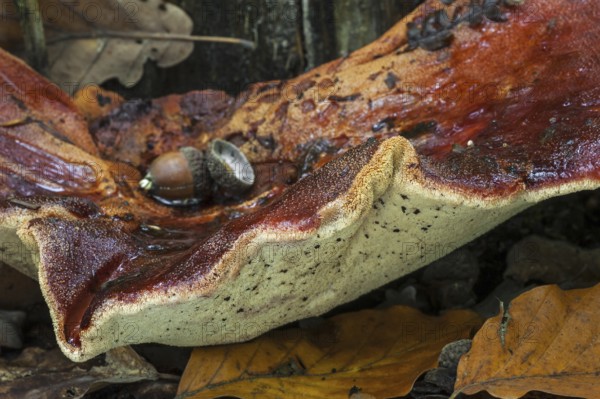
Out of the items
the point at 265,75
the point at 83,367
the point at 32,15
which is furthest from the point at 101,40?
the point at 83,367

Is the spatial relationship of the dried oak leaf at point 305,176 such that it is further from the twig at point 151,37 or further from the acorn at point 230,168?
→ the twig at point 151,37

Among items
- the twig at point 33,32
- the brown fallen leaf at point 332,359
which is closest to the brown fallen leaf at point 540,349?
the brown fallen leaf at point 332,359

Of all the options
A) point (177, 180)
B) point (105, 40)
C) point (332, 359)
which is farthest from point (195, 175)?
point (105, 40)

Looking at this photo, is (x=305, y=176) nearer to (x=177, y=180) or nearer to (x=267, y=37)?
(x=177, y=180)

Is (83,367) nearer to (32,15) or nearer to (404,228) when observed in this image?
(404,228)

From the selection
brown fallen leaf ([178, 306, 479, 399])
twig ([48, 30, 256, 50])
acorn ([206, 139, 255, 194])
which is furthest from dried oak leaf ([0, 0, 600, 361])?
twig ([48, 30, 256, 50])
